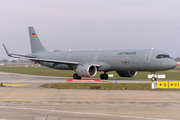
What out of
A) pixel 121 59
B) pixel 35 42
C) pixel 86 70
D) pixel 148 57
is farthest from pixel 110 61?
pixel 35 42

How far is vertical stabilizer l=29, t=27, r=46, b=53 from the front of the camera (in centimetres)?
5456

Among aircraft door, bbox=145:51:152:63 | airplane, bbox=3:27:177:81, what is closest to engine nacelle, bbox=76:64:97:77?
airplane, bbox=3:27:177:81

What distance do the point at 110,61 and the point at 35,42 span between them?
18.4m

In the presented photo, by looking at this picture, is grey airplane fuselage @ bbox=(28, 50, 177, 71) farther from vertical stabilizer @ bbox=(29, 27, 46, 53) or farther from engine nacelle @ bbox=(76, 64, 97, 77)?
vertical stabilizer @ bbox=(29, 27, 46, 53)

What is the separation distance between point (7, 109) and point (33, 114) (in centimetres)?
227

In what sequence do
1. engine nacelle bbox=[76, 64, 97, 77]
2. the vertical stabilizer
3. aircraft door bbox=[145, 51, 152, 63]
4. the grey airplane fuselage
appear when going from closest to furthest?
the grey airplane fuselage
aircraft door bbox=[145, 51, 152, 63]
engine nacelle bbox=[76, 64, 97, 77]
the vertical stabilizer

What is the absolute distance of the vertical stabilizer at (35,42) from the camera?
179 ft

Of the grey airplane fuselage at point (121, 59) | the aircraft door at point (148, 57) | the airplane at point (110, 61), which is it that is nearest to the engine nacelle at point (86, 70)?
→ the airplane at point (110, 61)

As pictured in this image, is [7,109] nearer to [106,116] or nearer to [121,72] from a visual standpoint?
[106,116]

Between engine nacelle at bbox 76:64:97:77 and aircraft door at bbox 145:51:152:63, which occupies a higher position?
aircraft door at bbox 145:51:152:63

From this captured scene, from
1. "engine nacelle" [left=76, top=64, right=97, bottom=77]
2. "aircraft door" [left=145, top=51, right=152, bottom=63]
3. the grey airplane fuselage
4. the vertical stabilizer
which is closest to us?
the grey airplane fuselage

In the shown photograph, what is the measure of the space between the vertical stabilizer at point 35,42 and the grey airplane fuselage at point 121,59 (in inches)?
226

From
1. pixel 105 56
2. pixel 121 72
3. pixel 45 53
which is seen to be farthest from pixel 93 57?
pixel 45 53

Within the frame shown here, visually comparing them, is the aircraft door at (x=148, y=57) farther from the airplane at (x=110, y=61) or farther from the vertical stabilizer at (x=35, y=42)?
the vertical stabilizer at (x=35, y=42)
